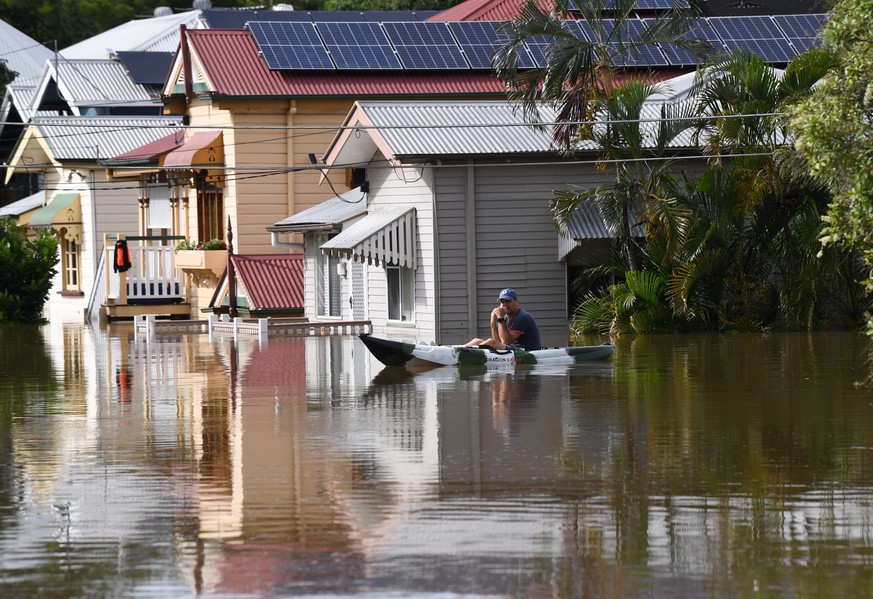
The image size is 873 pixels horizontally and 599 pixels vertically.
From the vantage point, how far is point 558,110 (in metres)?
33.2

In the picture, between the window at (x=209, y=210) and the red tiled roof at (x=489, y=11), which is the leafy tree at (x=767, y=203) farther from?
the red tiled roof at (x=489, y=11)

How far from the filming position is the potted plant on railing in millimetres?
39812

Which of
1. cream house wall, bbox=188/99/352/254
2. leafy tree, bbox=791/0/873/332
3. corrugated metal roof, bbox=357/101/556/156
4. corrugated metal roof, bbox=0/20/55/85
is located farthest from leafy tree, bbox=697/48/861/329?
corrugated metal roof, bbox=0/20/55/85

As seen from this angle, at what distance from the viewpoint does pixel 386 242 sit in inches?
1249

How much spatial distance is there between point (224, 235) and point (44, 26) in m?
39.6

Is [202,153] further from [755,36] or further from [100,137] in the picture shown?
[755,36]

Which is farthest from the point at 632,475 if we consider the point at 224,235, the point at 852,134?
the point at 224,235

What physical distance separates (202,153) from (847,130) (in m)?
26.0

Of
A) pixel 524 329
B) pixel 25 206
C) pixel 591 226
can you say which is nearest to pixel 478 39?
pixel 591 226

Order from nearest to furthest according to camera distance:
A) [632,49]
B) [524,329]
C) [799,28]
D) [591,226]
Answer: [524,329] → [591,226] → [632,49] → [799,28]

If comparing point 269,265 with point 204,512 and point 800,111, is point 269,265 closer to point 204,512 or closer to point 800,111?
point 800,111

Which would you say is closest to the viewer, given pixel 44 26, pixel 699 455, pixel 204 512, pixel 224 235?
pixel 204 512

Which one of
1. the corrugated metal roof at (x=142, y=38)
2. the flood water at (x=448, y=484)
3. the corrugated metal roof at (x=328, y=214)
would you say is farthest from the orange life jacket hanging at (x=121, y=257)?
the flood water at (x=448, y=484)

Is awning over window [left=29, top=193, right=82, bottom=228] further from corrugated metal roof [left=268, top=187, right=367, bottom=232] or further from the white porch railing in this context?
corrugated metal roof [left=268, top=187, right=367, bottom=232]
